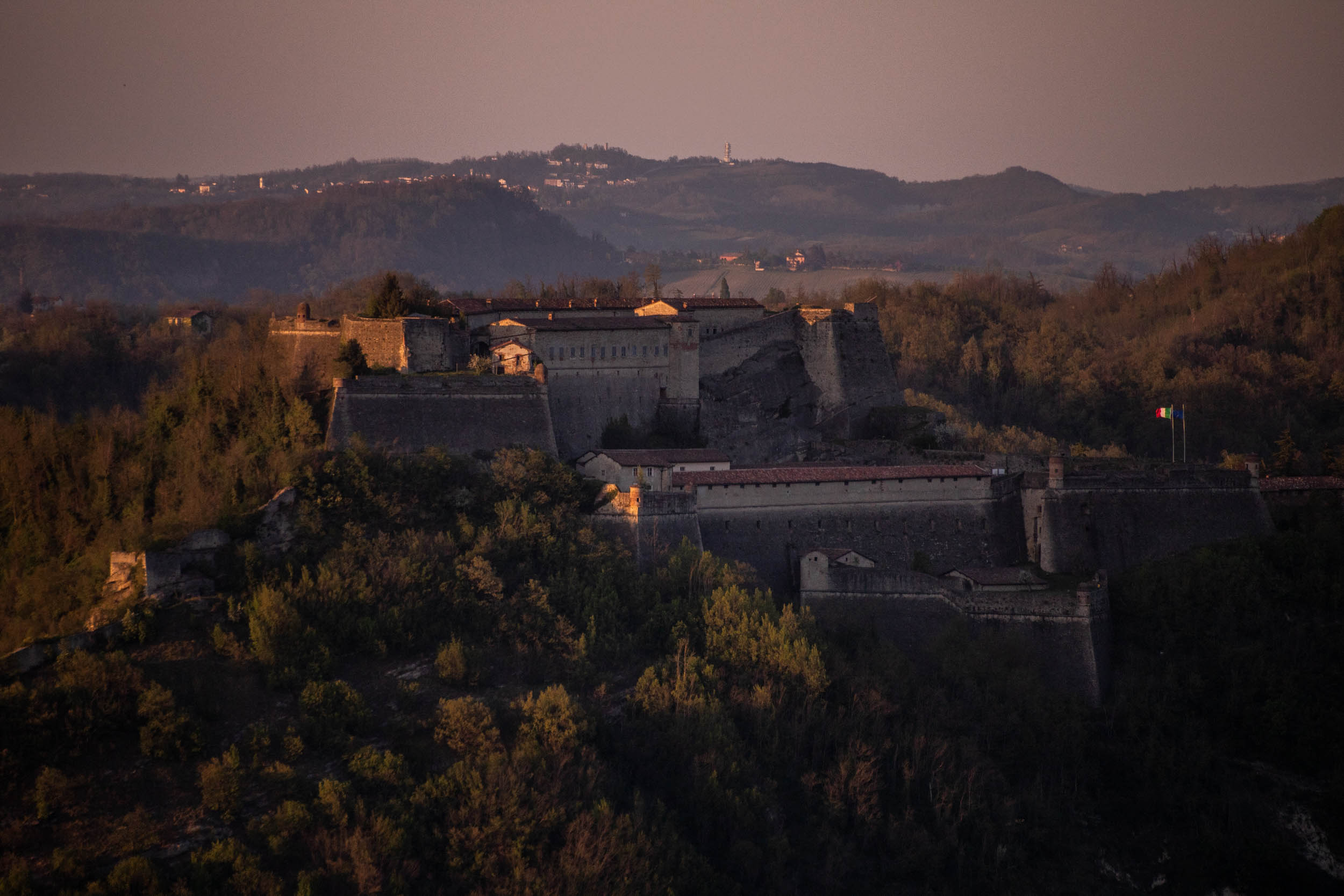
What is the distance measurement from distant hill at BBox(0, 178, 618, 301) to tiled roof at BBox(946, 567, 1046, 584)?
100 metres

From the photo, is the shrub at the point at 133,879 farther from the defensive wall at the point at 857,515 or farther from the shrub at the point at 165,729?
the defensive wall at the point at 857,515

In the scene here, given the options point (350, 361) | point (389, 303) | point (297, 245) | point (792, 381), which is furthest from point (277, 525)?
point (297, 245)

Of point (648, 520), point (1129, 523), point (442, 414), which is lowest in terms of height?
point (1129, 523)

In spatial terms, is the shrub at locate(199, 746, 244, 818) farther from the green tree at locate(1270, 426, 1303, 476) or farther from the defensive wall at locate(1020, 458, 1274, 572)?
the green tree at locate(1270, 426, 1303, 476)

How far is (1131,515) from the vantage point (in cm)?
3662

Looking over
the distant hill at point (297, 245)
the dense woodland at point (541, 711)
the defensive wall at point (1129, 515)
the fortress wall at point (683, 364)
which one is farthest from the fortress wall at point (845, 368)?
the distant hill at point (297, 245)

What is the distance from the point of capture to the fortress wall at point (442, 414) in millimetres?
32938

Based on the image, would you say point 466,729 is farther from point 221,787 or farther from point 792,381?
point 792,381

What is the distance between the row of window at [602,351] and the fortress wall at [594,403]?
18.5 inches

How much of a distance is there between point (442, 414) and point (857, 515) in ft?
37.7

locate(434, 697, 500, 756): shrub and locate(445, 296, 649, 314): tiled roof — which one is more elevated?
locate(445, 296, 649, 314): tiled roof

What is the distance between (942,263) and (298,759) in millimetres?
164642

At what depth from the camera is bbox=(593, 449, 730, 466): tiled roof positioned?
34.2 meters

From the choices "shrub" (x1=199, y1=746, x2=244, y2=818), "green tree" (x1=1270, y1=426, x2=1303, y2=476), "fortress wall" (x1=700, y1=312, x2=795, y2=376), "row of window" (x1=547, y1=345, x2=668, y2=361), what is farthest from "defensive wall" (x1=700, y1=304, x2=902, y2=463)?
"shrub" (x1=199, y1=746, x2=244, y2=818)
